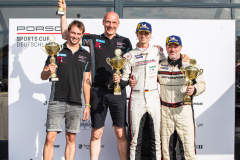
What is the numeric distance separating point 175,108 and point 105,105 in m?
0.77

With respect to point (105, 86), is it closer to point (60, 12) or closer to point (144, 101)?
point (144, 101)

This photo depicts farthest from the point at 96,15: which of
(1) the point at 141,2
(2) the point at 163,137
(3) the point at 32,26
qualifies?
(2) the point at 163,137

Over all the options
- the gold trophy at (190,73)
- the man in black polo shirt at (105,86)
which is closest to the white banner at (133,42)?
the man in black polo shirt at (105,86)

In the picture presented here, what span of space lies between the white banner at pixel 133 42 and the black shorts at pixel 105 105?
0.68 meters

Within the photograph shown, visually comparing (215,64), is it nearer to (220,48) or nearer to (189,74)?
(220,48)

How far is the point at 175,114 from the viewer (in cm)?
215

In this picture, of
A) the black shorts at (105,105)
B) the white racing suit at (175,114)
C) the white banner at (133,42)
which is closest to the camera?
the white racing suit at (175,114)

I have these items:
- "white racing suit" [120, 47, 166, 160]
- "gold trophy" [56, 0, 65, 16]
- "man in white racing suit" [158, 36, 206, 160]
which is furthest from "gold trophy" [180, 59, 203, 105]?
"gold trophy" [56, 0, 65, 16]

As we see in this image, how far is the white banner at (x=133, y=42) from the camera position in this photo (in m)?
2.93

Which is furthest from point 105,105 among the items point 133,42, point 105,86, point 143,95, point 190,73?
point 133,42

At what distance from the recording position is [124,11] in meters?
3.36

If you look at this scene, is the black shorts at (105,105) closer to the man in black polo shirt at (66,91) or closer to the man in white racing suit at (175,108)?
the man in black polo shirt at (66,91)

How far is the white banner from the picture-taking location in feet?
9.61

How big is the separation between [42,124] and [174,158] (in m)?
1.84
